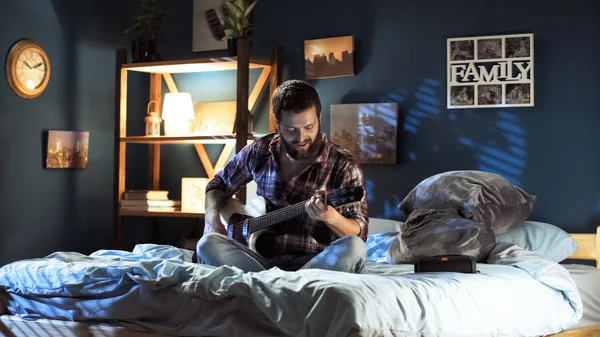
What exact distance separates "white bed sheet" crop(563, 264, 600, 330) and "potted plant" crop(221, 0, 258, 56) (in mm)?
2189

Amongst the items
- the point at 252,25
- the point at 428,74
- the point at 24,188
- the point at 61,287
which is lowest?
the point at 61,287

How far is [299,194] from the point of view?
2934mm

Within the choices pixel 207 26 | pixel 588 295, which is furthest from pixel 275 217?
pixel 207 26

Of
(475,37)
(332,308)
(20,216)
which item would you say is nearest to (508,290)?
(332,308)

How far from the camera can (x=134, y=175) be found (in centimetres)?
524

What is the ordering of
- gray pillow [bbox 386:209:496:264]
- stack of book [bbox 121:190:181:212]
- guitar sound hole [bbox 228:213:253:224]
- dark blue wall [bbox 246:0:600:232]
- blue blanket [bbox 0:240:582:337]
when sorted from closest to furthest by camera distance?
blue blanket [bbox 0:240:582:337], guitar sound hole [bbox 228:213:253:224], gray pillow [bbox 386:209:496:264], dark blue wall [bbox 246:0:600:232], stack of book [bbox 121:190:181:212]

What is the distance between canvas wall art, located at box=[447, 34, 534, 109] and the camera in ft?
13.2

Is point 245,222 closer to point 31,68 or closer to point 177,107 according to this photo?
point 177,107

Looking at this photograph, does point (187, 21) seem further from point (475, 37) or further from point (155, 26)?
point (475, 37)

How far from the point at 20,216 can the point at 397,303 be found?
2.88m

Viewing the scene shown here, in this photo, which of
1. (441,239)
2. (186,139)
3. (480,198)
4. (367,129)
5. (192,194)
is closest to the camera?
(441,239)

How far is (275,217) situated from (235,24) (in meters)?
1.96

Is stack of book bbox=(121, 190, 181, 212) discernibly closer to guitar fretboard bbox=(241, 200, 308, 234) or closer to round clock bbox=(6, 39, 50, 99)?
round clock bbox=(6, 39, 50, 99)

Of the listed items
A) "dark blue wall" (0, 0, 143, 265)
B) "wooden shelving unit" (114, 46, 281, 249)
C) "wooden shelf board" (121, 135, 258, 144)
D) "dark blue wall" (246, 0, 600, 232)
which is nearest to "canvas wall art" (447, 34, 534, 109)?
"dark blue wall" (246, 0, 600, 232)
